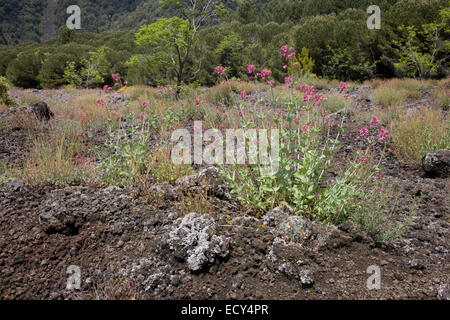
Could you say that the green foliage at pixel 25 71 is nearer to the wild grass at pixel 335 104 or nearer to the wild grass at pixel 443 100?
the wild grass at pixel 335 104

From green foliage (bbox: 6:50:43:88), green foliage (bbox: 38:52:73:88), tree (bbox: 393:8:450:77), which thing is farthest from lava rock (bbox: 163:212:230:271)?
green foliage (bbox: 6:50:43:88)

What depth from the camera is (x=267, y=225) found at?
6.79 feet

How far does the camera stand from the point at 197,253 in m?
1.72

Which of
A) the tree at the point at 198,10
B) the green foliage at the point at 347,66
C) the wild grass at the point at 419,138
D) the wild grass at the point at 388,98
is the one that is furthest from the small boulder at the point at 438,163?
the green foliage at the point at 347,66

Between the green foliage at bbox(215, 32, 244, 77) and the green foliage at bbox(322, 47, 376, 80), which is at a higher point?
the green foliage at bbox(215, 32, 244, 77)

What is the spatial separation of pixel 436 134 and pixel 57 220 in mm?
4947

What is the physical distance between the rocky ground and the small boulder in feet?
3.31

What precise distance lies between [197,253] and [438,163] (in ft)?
10.5

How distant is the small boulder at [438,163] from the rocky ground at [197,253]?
3.31 ft

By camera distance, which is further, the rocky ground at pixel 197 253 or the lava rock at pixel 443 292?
the rocky ground at pixel 197 253

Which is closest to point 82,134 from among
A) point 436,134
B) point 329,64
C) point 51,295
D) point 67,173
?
point 67,173

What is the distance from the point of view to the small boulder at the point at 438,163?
3.15 meters

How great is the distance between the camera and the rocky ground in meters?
1.60

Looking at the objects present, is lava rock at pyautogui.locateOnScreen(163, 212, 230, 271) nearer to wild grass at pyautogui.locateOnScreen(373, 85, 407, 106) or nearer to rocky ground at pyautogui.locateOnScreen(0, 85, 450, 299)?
rocky ground at pyautogui.locateOnScreen(0, 85, 450, 299)
